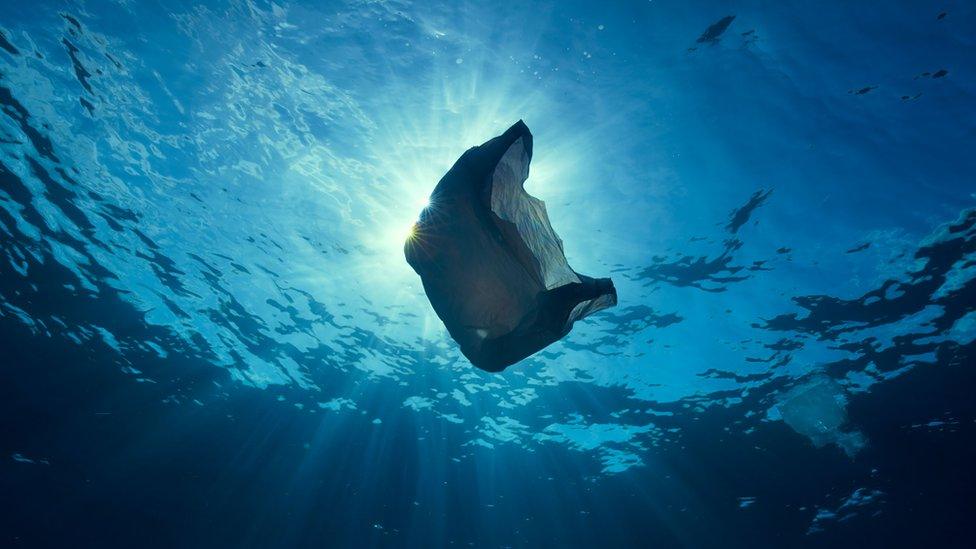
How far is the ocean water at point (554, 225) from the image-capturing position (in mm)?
7668

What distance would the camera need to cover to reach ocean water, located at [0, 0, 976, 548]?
7.67 meters

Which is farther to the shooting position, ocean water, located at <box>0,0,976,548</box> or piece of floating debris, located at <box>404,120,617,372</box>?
ocean water, located at <box>0,0,976,548</box>

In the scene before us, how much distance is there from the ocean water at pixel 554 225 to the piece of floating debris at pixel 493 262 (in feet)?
17.9

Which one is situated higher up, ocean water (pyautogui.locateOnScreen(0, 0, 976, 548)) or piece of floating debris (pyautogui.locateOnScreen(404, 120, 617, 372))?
ocean water (pyautogui.locateOnScreen(0, 0, 976, 548))

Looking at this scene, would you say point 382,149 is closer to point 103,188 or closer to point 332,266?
point 332,266

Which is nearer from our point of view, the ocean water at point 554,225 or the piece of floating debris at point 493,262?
the piece of floating debris at point 493,262

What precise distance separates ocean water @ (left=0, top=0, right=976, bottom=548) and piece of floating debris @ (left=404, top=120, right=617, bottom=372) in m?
5.45

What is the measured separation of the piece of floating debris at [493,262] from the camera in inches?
118

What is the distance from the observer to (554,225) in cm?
1034

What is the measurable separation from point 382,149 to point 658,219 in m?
7.01

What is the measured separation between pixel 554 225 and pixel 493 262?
24.1 ft

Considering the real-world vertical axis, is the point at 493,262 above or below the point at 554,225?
below

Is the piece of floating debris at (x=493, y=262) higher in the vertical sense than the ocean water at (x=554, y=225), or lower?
lower

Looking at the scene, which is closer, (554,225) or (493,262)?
(493,262)
